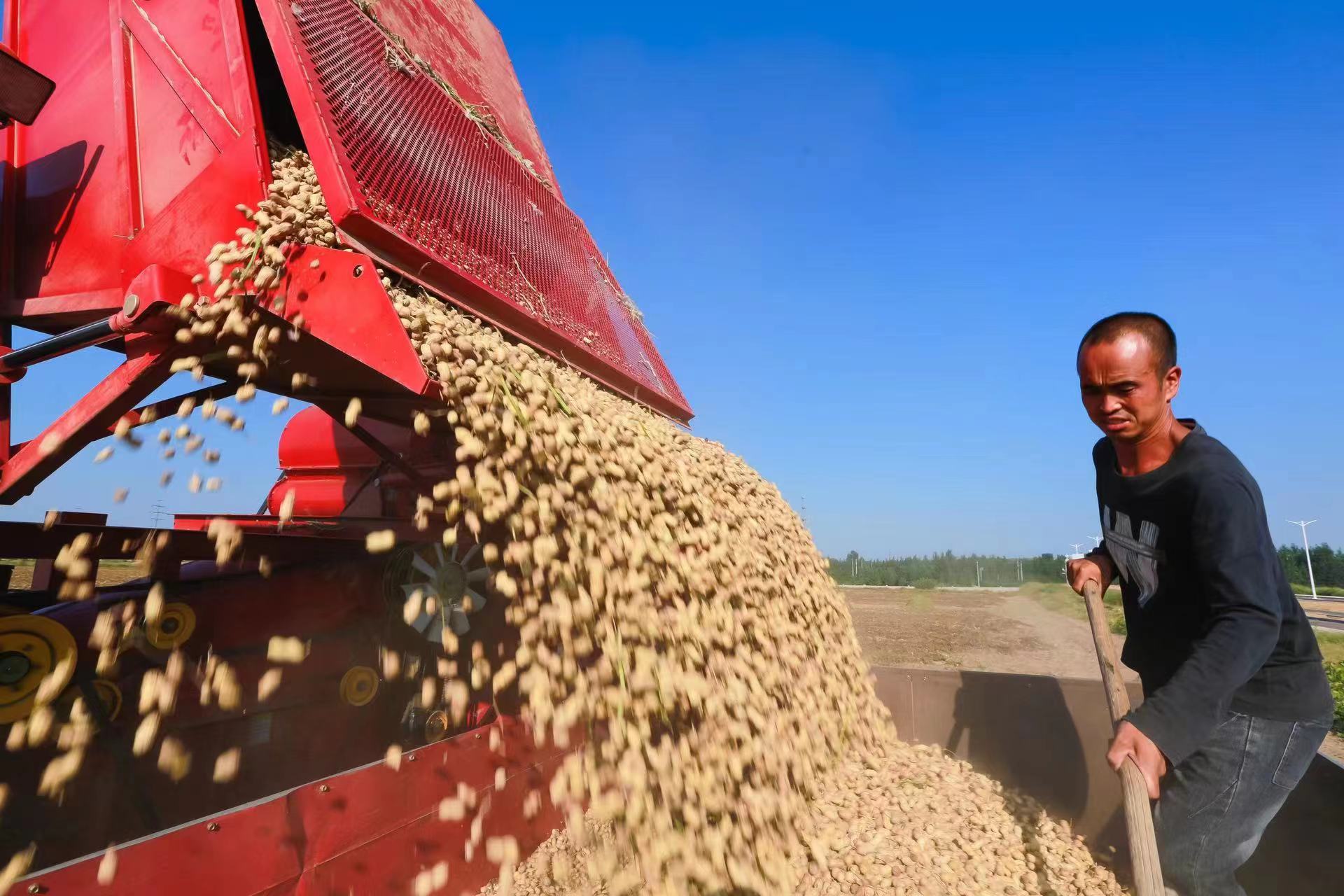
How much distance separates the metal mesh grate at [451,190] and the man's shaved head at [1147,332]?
5.94 ft

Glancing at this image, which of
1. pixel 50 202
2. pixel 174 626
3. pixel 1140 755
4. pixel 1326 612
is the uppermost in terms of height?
pixel 50 202

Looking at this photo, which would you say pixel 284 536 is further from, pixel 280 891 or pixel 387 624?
pixel 280 891

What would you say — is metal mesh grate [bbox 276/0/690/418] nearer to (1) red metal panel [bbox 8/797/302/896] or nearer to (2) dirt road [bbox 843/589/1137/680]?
(1) red metal panel [bbox 8/797/302/896]

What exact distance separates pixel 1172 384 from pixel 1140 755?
1.05m

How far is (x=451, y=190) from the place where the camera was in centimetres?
248

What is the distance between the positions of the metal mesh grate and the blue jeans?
2.45 m

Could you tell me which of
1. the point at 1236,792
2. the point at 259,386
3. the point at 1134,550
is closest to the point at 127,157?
the point at 259,386

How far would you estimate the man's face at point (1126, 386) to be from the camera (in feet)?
6.02

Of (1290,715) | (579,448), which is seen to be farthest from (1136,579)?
(579,448)

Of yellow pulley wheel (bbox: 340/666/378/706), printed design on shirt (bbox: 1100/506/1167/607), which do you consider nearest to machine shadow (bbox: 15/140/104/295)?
yellow pulley wheel (bbox: 340/666/378/706)

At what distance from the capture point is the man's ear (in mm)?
1899

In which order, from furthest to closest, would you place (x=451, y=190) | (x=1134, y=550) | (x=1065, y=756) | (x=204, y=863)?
(x=1065, y=756)
(x=451, y=190)
(x=1134, y=550)
(x=204, y=863)

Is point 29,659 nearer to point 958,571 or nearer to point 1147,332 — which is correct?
point 1147,332

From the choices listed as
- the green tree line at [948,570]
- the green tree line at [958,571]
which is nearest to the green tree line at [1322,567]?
the green tree line at [958,571]
